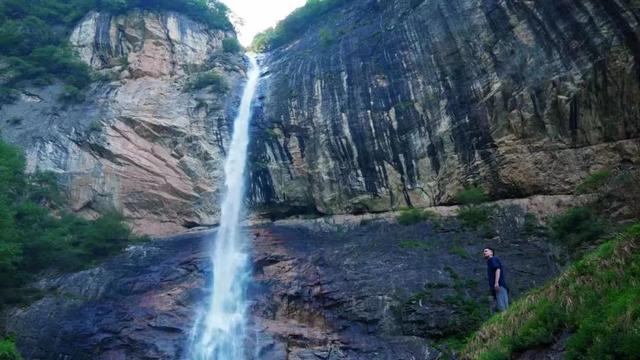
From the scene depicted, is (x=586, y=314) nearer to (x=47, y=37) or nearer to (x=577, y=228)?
(x=577, y=228)

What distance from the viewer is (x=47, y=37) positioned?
98.8ft

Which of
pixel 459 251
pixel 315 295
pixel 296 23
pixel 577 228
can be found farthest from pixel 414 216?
pixel 296 23

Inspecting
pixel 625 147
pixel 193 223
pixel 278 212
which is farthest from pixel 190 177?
pixel 625 147

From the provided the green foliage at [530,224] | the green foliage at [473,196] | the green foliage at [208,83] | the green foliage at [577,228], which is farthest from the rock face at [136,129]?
the green foliage at [577,228]

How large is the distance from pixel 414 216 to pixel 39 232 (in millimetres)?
13709

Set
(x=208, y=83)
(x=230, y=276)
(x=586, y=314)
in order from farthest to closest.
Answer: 1. (x=208, y=83)
2. (x=230, y=276)
3. (x=586, y=314)

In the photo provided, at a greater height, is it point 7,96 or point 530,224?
point 7,96

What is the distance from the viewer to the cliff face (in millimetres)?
17484

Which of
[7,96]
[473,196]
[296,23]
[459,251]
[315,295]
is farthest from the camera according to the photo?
[296,23]

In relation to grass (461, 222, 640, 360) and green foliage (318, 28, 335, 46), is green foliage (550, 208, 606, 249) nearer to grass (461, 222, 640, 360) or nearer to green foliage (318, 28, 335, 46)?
grass (461, 222, 640, 360)

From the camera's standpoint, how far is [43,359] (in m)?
15.4

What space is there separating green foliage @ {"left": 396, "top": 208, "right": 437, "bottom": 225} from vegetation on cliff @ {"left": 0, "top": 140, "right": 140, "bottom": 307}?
10.6 m

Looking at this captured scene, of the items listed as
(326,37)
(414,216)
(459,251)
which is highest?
(326,37)

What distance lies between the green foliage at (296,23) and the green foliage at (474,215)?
709 inches
